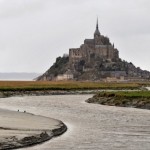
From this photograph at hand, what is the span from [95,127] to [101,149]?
478 inches

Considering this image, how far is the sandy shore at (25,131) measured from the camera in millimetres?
28284

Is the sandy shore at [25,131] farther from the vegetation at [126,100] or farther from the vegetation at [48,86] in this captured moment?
the vegetation at [48,86]

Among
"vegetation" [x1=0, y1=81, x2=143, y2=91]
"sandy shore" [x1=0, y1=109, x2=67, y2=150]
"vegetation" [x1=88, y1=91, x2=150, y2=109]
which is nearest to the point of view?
"sandy shore" [x1=0, y1=109, x2=67, y2=150]

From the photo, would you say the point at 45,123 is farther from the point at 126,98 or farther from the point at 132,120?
the point at 126,98

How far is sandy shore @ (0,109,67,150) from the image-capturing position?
2828 centimetres

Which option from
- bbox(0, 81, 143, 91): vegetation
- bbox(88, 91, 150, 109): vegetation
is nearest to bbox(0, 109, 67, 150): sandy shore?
bbox(88, 91, 150, 109): vegetation

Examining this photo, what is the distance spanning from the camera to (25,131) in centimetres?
3306

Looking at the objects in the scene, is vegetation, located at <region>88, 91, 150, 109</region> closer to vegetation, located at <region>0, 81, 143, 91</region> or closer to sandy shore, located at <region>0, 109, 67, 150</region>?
sandy shore, located at <region>0, 109, 67, 150</region>

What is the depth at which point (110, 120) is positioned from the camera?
4744 cm

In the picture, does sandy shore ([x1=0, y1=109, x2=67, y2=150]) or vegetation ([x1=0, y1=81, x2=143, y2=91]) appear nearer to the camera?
sandy shore ([x1=0, y1=109, x2=67, y2=150])

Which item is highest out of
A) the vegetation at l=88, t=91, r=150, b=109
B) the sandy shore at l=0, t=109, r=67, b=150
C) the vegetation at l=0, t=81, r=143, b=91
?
the vegetation at l=0, t=81, r=143, b=91

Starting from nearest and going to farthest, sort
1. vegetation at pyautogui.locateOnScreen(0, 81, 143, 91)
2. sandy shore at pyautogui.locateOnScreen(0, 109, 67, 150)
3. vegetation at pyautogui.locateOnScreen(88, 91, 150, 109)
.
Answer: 1. sandy shore at pyautogui.locateOnScreen(0, 109, 67, 150)
2. vegetation at pyautogui.locateOnScreen(88, 91, 150, 109)
3. vegetation at pyautogui.locateOnScreen(0, 81, 143, 91)

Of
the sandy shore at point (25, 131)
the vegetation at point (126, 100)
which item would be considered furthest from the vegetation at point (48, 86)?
the sandy shore at point (25, 131)

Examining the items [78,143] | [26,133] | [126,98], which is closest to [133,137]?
[78,143]
